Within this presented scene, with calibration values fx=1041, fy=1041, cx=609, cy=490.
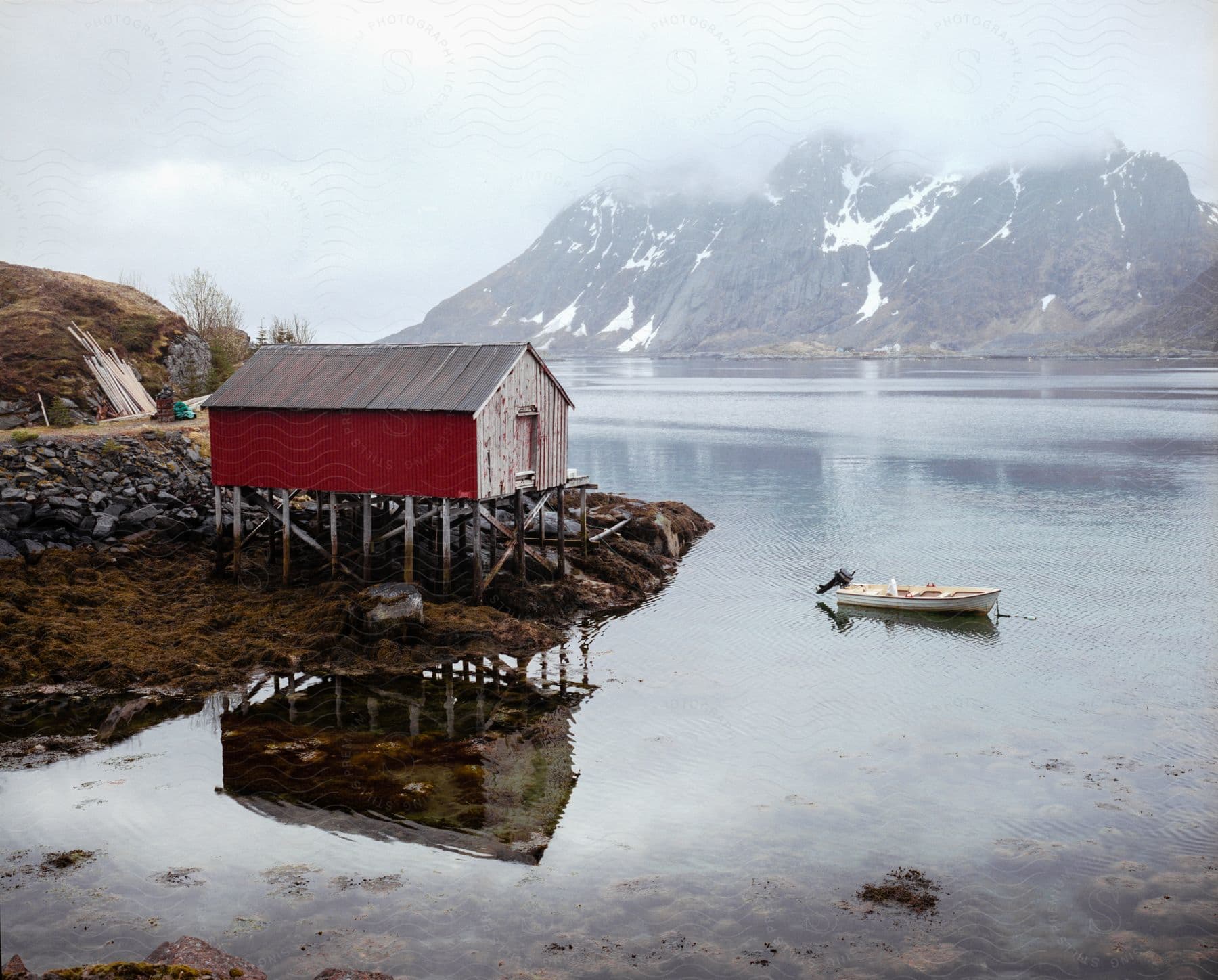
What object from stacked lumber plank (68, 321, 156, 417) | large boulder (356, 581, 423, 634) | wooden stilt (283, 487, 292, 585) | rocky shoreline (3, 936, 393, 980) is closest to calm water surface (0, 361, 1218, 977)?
rocky shoreline (3, 936, 393, 980)

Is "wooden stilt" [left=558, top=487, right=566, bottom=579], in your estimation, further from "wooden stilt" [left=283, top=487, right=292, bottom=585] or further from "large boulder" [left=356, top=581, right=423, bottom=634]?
"wooden stilt" [left=283, top=487, right=292, bottom=585]

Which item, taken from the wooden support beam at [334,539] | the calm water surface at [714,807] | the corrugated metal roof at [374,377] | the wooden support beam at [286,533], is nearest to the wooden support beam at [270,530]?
the wooden support beam at [286,533]

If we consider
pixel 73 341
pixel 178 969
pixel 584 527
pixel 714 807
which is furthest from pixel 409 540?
pixel 73 341

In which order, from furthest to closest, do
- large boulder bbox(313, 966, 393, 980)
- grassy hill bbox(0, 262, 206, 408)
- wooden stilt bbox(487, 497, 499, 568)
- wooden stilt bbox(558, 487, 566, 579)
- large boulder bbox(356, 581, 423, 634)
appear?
1. grassy hill bbox(0, 262, 206, 408)
2. wooden stilt bbox(558, 487, 566, 579)
3. wooden stilt bbox(487, 497, 499, 568)
4. large boulder bbox(356, 581, 423, 634)
5. large boulder bbox(313, 966, 393, 980)

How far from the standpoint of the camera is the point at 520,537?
2736 centimetres

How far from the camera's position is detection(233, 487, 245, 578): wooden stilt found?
90.8 feet

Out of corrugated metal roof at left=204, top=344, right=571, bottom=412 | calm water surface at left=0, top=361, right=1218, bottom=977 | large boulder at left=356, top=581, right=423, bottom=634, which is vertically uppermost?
corrugated metal roof at left=204, top=344, right=571, bottom=412

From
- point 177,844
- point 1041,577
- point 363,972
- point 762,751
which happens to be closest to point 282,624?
point 177,844

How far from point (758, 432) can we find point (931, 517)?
39.2 m

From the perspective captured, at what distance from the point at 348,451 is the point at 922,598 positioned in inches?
611

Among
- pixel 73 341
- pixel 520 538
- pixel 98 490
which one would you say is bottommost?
pixel 520 538

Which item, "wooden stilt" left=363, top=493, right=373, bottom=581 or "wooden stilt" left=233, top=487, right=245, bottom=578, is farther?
"wooden stilt" left=233, top=487, right=245, bottom=578

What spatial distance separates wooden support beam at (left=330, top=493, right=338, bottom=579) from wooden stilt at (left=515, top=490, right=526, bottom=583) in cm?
474

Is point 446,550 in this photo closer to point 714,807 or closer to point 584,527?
point 584,527
